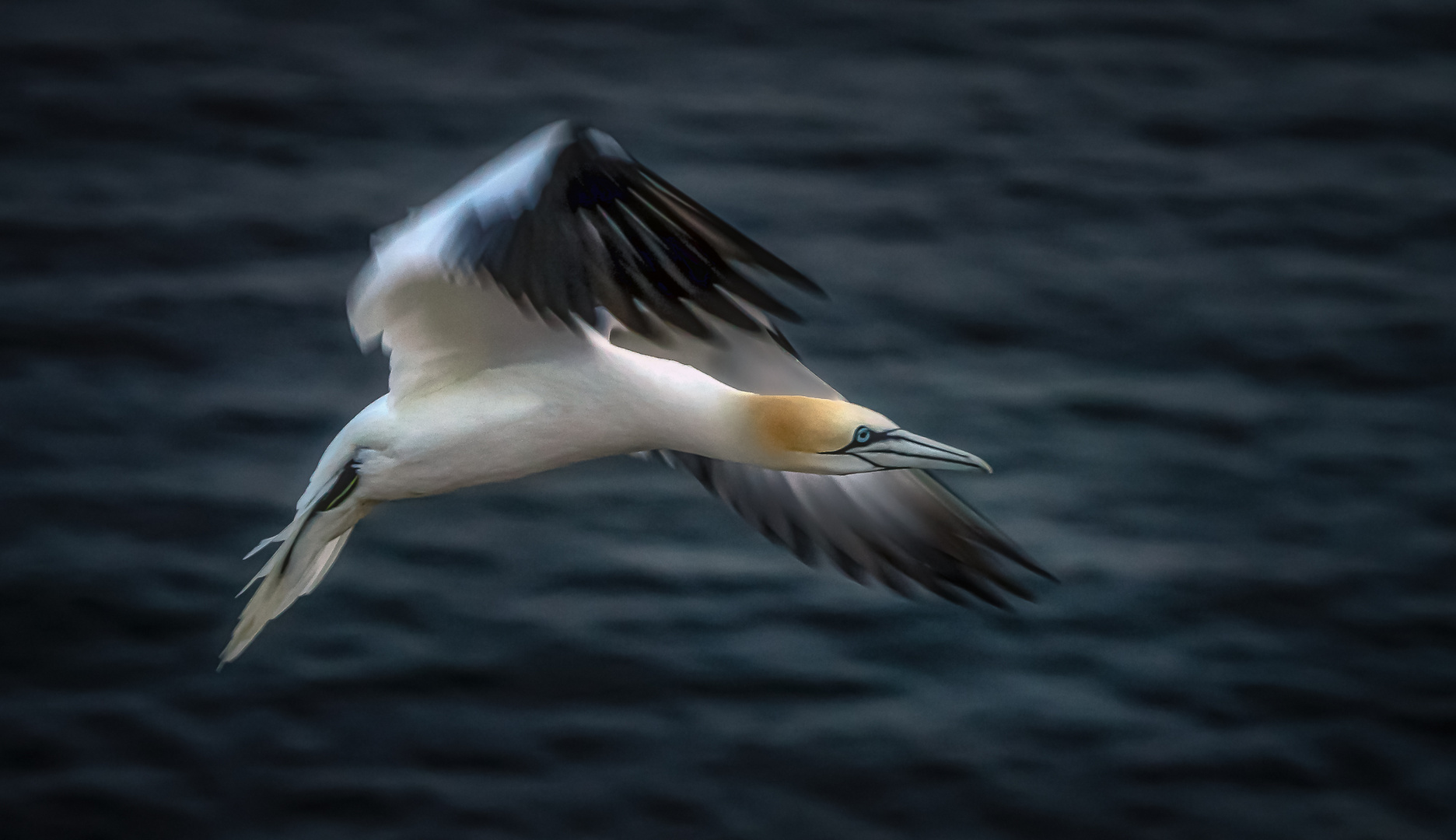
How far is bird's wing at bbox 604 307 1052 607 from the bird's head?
0.76 metres

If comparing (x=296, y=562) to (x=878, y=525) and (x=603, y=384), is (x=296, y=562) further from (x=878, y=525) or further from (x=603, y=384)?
(x=878, y=525)

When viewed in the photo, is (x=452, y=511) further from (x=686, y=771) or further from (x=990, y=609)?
(x=990, y=609)

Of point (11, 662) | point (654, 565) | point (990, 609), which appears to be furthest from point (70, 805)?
point (990, 609)

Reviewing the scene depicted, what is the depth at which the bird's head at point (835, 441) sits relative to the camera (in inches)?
179

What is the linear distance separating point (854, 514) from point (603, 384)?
1398 mm

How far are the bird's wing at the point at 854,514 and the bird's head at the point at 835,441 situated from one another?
0.76 metres

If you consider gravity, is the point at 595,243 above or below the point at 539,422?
above

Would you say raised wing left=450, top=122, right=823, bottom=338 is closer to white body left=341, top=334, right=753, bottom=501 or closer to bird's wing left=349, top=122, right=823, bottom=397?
bird's wing left=349, top=122, right=823, bottom=397

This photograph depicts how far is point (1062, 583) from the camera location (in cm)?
796

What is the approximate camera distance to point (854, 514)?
18.9 ft

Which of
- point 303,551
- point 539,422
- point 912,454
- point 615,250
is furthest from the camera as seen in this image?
point 303,551

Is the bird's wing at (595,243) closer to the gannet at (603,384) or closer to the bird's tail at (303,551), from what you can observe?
the gannet at (603,384)

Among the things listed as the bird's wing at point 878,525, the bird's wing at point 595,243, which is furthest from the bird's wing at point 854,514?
the bird's wing at point 595,243

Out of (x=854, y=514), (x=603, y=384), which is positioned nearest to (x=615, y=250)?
(x=603, y=384)
